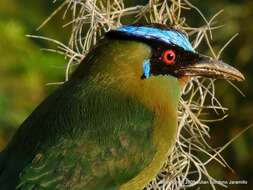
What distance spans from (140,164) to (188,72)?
0.45 m

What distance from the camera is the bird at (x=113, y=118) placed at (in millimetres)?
4441

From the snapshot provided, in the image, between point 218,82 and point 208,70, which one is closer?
point 208,70

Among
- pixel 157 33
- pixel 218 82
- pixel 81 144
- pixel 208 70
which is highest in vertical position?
pixel 157 33

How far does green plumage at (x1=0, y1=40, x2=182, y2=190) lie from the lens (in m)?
4.44

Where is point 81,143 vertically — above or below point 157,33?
below

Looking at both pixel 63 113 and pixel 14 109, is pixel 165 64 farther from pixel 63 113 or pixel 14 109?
pixel 14 109

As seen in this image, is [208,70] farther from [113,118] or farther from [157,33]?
[113,118]

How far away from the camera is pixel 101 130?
450cm

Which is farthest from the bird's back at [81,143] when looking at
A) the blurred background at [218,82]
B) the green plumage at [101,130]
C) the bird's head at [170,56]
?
the blurred background at [218,82]

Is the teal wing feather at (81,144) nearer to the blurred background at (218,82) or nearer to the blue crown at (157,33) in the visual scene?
the blue crown at (157,33)

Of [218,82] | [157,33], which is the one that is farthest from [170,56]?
[218,82]

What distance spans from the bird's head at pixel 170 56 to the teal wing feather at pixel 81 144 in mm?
194

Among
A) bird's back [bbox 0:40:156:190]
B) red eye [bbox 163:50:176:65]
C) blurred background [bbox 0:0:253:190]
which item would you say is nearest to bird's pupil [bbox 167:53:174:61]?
red eye [bbox 163:50:176:65]

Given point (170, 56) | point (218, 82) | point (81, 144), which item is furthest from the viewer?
point (218, 82)
